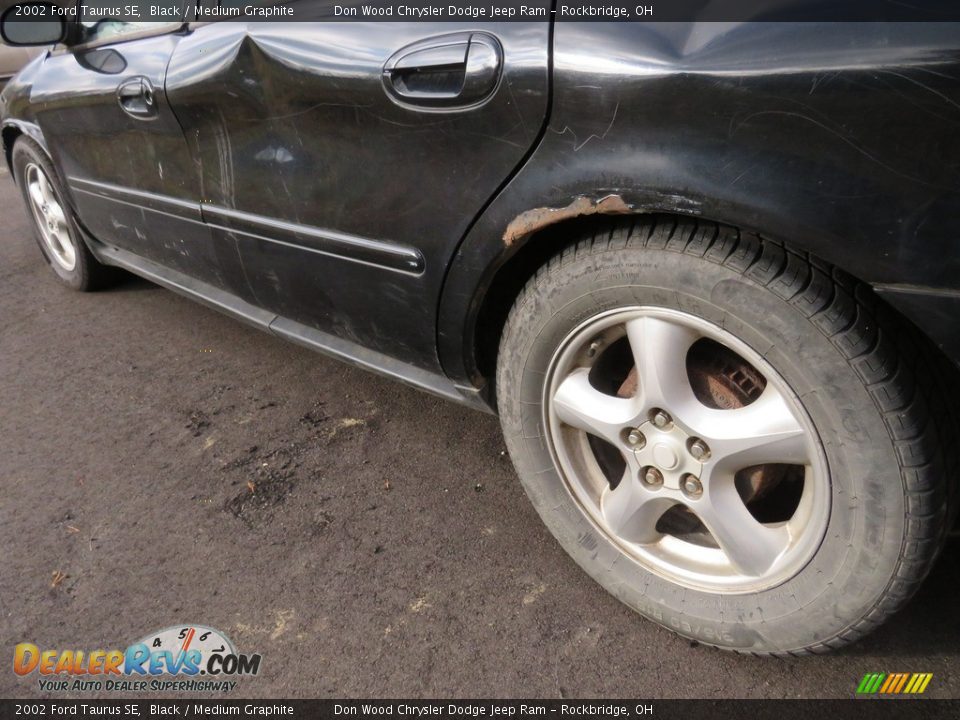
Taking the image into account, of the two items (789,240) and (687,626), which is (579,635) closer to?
(687,626)

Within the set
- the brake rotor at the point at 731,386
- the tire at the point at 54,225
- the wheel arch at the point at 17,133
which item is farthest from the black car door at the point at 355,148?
the tire at the point at 54,225

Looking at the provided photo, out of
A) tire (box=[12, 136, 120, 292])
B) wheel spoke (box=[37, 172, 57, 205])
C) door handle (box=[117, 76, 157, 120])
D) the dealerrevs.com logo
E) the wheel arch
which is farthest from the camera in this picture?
wheel spoke (box=[37, 172, 57, 205])

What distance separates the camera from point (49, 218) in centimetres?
401

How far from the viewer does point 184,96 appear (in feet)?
7.90

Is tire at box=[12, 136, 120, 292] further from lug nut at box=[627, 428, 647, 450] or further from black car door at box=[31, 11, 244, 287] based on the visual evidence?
lug nut at box=[627, 428, 647, 450]

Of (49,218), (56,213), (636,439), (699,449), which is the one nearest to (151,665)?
(636,439)

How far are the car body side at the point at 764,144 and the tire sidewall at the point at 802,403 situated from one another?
12cm

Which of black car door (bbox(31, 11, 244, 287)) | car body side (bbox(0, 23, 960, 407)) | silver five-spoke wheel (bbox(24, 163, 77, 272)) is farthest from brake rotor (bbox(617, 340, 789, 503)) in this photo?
silver five-spoke wheel (bbox(24, 163, 77, 272))

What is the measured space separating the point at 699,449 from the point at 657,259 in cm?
43

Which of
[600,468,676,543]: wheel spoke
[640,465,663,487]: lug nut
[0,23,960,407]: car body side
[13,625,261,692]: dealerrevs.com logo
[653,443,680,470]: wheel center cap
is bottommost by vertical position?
[13,625,261,692]: dealerrevs.com logo

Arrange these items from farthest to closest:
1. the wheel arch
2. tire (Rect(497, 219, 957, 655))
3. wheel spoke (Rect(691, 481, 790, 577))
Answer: the wheel arch, wheel spoke (Rect(691, 481, 790, 577)), tire (Rect(497, 219, 957, 655))

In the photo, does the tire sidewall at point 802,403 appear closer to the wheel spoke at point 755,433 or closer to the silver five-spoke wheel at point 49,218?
the wheel spoke at point 755,433

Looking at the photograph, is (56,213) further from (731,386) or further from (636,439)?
(731,386)

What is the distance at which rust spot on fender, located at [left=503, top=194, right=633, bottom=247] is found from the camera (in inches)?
60.3
